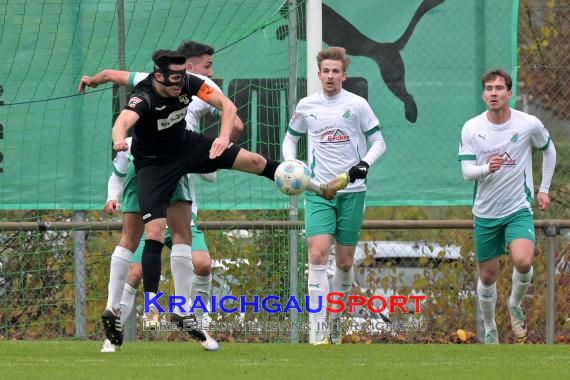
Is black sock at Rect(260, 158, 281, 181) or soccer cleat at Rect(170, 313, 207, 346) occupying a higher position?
black sock at Rect(260, 158, 281, 181)

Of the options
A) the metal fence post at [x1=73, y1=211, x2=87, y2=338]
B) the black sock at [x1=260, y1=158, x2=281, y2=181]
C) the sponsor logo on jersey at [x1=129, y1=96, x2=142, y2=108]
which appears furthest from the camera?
the metal fence post at [x1=73, y1=211, x2=87, y2=338]

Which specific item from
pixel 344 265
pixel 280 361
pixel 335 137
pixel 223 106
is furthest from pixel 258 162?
pixel 344 265

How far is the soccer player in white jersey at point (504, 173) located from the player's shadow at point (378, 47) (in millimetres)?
1785

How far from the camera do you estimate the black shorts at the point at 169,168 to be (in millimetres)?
7977

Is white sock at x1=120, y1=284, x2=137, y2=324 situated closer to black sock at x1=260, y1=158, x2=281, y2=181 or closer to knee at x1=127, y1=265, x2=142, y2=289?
knee at x1=127, y1=265, x2=142, y2=289

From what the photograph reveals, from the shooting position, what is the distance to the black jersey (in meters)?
7.89

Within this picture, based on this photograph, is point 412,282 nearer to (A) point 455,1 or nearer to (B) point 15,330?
(A) point 455,1

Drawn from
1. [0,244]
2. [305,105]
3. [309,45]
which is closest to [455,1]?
[309,45]

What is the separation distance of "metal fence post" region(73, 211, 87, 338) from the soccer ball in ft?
10.9

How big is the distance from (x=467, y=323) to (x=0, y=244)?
4.31 meters

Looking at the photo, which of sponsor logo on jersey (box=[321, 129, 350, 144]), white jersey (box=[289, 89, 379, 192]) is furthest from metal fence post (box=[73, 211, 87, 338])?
sponsor logo on jersey (box=[321, 129, 350, 144])

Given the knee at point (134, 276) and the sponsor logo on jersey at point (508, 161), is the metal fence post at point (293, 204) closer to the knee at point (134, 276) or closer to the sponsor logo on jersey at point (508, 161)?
the sponsor logo on jersey at point (508, 161)

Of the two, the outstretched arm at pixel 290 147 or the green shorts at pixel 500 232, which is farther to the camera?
the outstretched arm at pixel 290 147

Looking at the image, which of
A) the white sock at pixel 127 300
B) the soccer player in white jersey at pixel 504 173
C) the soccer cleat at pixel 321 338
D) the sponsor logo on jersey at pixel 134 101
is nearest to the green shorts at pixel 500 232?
the soccer player in white jersey at pixel 504 173
